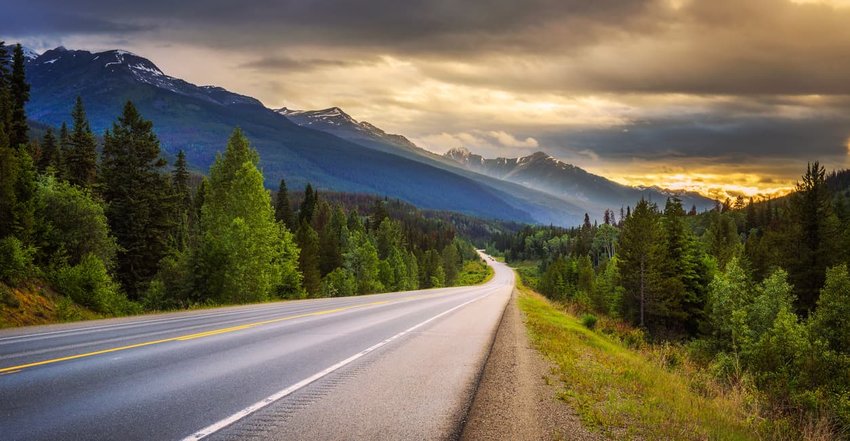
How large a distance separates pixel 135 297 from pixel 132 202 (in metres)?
7.39

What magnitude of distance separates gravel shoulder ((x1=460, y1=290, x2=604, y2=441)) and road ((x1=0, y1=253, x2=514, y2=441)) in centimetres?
30

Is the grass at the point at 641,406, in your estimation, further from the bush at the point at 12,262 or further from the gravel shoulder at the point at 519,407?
the bush at the point at 12,262

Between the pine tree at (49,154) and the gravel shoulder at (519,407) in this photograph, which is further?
the pine tree at (49,154)

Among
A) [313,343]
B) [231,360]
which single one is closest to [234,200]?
[313,343]

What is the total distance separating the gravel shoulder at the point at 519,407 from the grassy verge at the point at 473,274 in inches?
4504

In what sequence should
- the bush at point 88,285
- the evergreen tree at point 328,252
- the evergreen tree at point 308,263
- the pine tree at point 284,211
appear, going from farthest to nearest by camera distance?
the pine tree at point 284,211 → the evergreen tree at point 328,252 → the evergreen tree at point 308,263 → the bush at point 88,285

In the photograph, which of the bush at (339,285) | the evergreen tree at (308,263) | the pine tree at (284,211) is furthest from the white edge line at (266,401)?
the pine tree at (284,211)

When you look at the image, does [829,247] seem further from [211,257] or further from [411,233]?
[411,233]

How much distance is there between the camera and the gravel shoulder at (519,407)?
21.3ft

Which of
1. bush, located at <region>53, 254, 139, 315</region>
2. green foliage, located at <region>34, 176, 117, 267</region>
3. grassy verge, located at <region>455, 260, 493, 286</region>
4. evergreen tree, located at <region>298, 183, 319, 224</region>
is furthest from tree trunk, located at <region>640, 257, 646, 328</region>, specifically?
grassy verge, located at <region>455, 260, 493, 286</region>

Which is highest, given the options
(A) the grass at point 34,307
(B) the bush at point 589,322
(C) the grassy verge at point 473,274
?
(A) the grass at point 34,307

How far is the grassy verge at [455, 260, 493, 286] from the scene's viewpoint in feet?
423

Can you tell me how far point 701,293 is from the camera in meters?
50.1

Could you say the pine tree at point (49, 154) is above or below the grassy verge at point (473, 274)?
above
